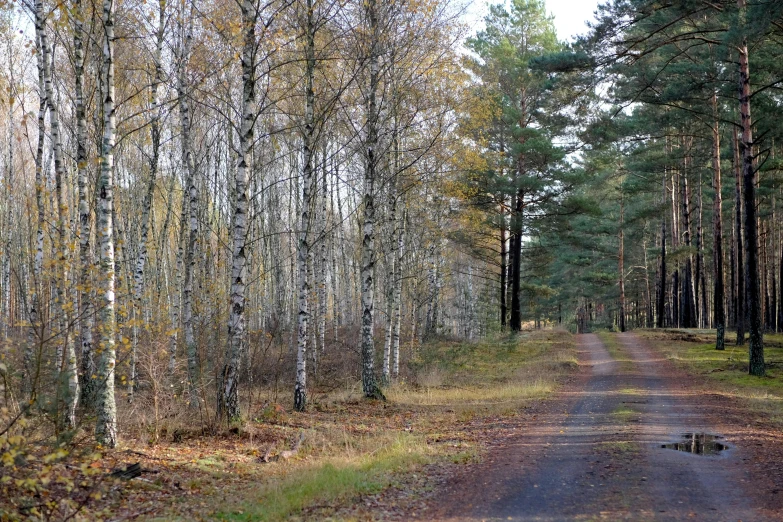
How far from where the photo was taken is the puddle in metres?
8.29

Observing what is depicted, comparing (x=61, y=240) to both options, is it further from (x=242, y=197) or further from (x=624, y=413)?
(x=624, y=413)

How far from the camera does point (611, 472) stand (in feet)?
23.6

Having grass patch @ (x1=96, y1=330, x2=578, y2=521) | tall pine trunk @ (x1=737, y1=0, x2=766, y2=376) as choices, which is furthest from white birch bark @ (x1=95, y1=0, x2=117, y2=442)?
tall pine trunk @ (x1=737, y1=0, x2=766, y2=376)

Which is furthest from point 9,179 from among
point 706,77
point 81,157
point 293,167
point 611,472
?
point 706,77

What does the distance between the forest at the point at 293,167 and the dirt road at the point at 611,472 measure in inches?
149

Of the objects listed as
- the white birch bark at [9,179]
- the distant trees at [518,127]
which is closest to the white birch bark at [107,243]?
the white birch bark at [9,179]

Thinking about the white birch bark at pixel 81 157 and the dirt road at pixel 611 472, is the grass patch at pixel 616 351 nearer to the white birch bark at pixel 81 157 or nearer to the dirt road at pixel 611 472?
the dirt road at pixel 611 472

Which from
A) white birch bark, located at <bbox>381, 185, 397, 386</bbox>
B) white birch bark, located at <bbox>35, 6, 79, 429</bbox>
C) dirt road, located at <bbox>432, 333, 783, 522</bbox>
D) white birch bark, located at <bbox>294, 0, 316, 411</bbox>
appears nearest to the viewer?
dirt road, located at <bbox>432, 333, 783, 522</bbox>

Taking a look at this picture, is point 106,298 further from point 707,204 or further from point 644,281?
point 644,281

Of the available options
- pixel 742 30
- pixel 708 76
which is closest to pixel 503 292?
pixel 708 76

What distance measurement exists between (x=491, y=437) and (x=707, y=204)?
34.5m

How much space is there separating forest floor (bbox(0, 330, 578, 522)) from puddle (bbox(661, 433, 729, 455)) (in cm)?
292

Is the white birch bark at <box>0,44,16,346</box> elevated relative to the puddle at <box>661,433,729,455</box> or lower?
elevated

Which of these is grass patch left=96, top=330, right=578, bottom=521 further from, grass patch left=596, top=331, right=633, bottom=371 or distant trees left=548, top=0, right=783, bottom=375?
distant trees left=548, top=0, right=783, bottom=375
